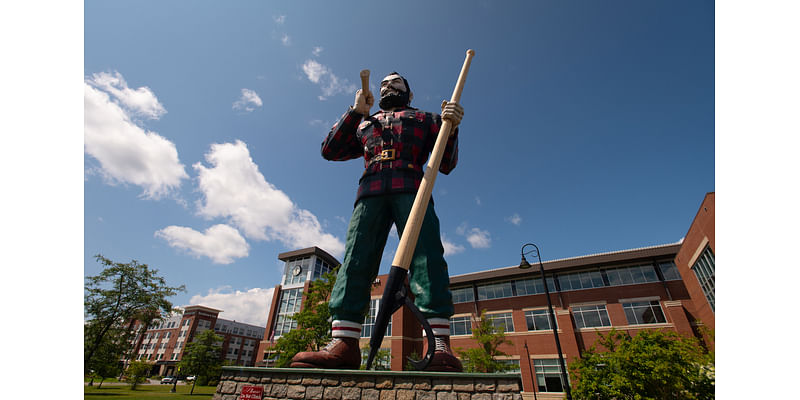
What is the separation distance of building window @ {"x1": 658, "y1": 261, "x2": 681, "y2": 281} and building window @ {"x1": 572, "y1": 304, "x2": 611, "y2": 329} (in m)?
4.68

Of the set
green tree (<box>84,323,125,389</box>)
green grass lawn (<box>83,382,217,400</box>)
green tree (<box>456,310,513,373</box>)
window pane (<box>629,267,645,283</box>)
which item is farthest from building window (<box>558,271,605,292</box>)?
green tree (<box>84,323,125,389</box>)

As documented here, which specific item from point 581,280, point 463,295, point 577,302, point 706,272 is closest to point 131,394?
point 463,295

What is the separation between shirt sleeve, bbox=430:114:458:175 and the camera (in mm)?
3732

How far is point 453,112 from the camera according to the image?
3070 millimetres

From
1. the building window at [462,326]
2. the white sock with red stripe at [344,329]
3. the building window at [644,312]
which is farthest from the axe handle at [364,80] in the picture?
the building window at [644,312]

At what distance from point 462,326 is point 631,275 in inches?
511

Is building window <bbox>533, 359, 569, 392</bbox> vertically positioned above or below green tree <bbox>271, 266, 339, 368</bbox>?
below

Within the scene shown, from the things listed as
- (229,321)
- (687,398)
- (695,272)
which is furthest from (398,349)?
(229,321)

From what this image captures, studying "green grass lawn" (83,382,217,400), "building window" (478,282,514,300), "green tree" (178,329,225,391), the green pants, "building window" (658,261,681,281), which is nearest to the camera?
the green pants

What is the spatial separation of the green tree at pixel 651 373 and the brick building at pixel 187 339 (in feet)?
186

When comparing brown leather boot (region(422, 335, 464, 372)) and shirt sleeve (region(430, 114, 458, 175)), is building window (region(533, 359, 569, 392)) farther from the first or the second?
brown leather boot (region(422, 335, 464, 372))

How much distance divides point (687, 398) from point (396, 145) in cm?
1420

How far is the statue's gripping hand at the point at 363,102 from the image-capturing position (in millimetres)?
3754

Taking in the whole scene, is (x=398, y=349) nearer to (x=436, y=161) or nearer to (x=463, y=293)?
(x=463, y=293)
